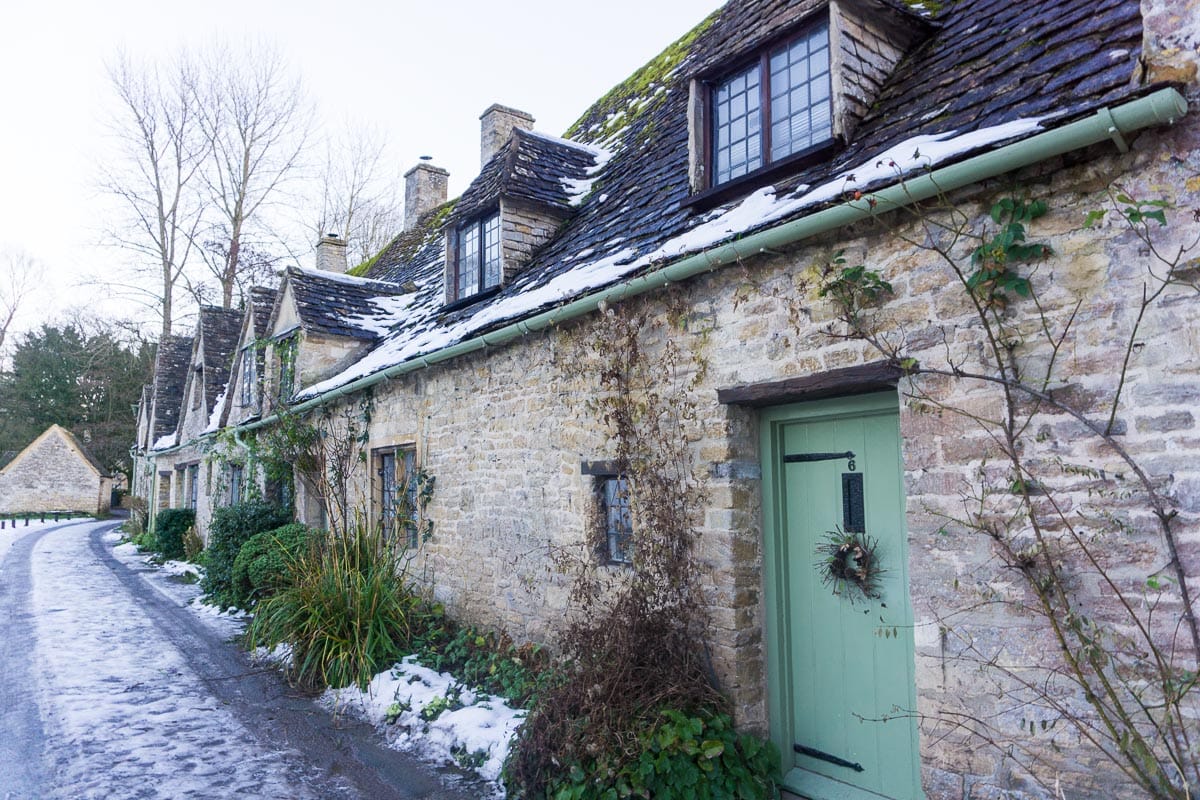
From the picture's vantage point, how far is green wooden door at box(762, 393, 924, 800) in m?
4.23

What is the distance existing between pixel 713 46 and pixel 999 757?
5.42 meters

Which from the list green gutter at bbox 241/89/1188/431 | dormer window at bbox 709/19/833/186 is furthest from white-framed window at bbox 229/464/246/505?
dormer window at bbox 709/19/833/186

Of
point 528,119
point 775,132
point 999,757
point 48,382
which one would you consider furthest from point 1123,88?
point 48,382

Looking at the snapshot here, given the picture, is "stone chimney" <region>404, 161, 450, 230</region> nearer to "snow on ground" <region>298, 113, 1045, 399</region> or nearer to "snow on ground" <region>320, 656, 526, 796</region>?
"snow on ground" <region>298, 113, 1045, 399</region>

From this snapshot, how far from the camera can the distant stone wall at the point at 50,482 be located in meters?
37.0

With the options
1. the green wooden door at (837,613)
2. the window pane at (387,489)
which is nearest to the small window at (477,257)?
the window pane at (387,489)

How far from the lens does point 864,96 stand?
16.8 feet

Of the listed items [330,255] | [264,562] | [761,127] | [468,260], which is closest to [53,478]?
[330,255]

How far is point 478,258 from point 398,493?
10.3 feet

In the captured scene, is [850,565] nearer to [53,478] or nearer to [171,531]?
[171,531]

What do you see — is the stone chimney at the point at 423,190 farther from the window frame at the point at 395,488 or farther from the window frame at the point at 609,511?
the window frame at the point at 609,511

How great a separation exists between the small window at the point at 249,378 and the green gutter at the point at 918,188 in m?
10.8

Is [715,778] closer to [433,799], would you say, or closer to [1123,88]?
[433,799]

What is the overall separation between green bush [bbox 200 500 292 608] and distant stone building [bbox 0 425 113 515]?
3221 cm
